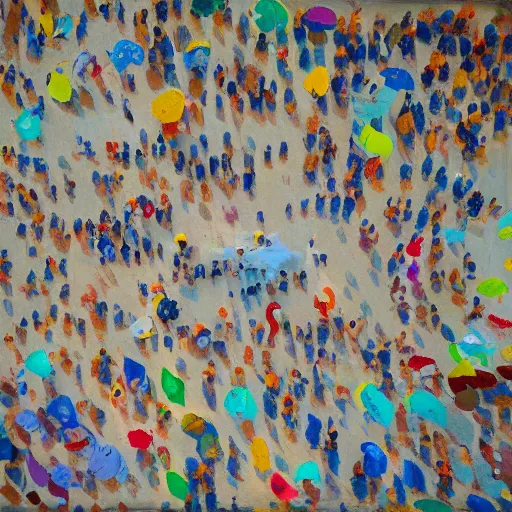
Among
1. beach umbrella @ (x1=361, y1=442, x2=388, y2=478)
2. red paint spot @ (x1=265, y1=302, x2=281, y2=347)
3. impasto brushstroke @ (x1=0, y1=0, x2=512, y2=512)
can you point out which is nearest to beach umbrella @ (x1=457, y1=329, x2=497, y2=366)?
impasto brushstroke @ (x1=0, y1=0, x2=512, y2=512)

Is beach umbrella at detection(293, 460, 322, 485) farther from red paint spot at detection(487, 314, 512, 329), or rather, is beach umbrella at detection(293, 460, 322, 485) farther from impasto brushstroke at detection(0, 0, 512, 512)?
red paint spot at detection(487, 314, 512, 329)

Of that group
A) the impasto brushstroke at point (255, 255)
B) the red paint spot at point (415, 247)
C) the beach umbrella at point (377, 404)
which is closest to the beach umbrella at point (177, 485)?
the impasto brushstroke at point (255, 255)

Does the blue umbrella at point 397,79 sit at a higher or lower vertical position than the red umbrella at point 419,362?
higher

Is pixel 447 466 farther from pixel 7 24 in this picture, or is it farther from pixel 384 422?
pixel 7 24

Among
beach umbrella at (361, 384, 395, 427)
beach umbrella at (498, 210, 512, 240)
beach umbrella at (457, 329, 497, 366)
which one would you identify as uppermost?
beach umbrella at (498, 210, 512, 240)

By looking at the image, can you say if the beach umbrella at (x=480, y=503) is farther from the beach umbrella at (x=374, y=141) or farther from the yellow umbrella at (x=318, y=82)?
the yellow umbrella at (x=318, y=82)
